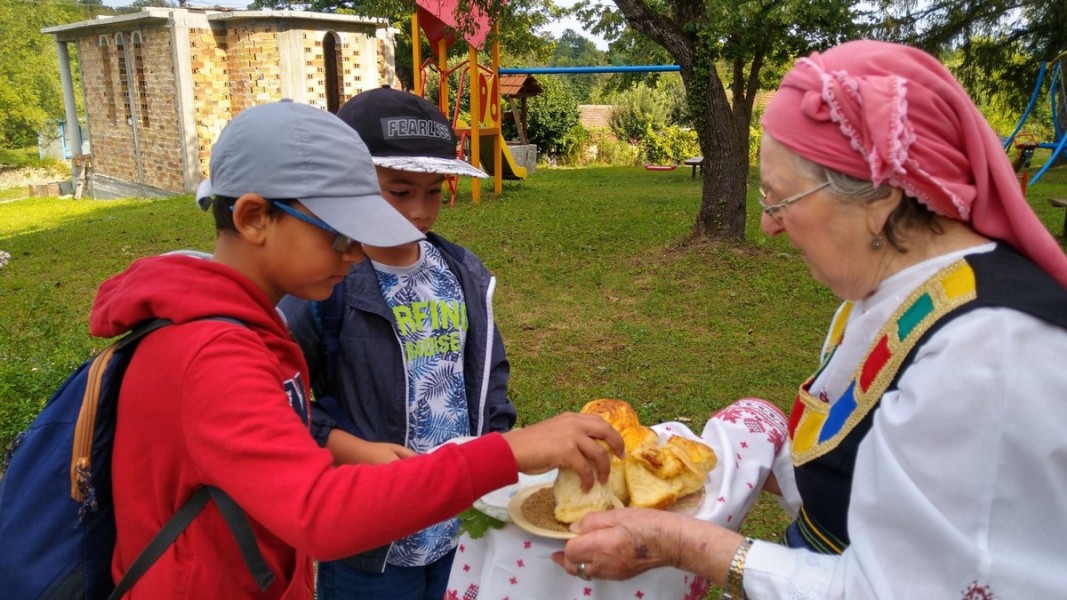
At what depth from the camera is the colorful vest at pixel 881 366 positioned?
4.85 feet

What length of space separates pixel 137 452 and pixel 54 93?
125 ft

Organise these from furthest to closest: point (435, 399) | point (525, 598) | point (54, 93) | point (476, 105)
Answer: point (54, 93)
point (476, 105)
point (435, 399)
point (525, 598)

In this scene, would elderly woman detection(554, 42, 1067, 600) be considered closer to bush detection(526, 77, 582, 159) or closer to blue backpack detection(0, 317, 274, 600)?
blue backpack detection(0, 317, 274, 600)

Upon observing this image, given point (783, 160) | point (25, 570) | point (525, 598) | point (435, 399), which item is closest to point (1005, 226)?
point (783, 160)

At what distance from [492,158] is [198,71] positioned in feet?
24.0

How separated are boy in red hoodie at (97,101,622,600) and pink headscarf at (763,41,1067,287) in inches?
31.3

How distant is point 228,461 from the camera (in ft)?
4.53

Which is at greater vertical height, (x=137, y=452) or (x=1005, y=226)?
(x=1005, y=226)

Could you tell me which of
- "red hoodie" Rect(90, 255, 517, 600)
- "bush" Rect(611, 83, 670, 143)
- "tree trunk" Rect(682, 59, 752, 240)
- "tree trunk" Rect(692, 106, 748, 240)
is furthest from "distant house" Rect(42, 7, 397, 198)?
"red hoodie" Rect(90, 255, 517, 600)

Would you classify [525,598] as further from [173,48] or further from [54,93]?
[54,93]

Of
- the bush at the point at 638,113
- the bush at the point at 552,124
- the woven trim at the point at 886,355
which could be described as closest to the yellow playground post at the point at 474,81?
the bush at the point at 552,124

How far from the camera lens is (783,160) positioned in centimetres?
173

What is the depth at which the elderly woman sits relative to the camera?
1.40 meters

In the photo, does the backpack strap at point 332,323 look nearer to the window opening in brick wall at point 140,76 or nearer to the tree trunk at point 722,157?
the tree trunk at point 722,157
